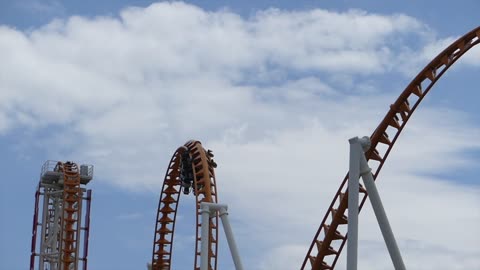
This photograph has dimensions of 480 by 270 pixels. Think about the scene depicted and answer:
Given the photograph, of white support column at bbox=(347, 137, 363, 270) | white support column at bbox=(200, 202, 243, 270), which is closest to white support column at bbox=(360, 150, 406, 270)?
white support column at bbox=(347, 137, 363, 270)

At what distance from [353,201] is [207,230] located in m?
9.30

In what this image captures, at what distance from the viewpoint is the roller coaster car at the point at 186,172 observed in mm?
35438

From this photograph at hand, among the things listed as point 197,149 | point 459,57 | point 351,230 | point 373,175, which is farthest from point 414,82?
point 197,149

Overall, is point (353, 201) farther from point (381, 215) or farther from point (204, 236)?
point (204, 236)

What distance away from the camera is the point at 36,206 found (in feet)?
141

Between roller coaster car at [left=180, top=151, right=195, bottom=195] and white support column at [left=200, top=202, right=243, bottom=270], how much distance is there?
4912 millimetres

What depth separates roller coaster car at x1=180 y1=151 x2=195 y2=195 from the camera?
35438mm

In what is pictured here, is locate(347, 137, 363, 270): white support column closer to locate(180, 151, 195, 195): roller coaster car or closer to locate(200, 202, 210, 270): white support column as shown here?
locate(200, 202, 210, 270): white support column

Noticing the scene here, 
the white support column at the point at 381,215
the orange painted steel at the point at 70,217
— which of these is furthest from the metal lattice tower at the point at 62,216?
the white support column at the point at 381,215

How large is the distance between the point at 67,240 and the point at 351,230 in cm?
2402

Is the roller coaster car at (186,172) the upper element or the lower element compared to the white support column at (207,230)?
upper

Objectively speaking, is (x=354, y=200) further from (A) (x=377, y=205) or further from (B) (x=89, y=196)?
(B) (x=89, y=196)

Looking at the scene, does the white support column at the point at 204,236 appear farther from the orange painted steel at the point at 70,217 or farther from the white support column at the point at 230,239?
the orange painted steel at the point at 70,217

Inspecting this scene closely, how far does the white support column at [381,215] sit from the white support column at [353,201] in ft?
1.13
